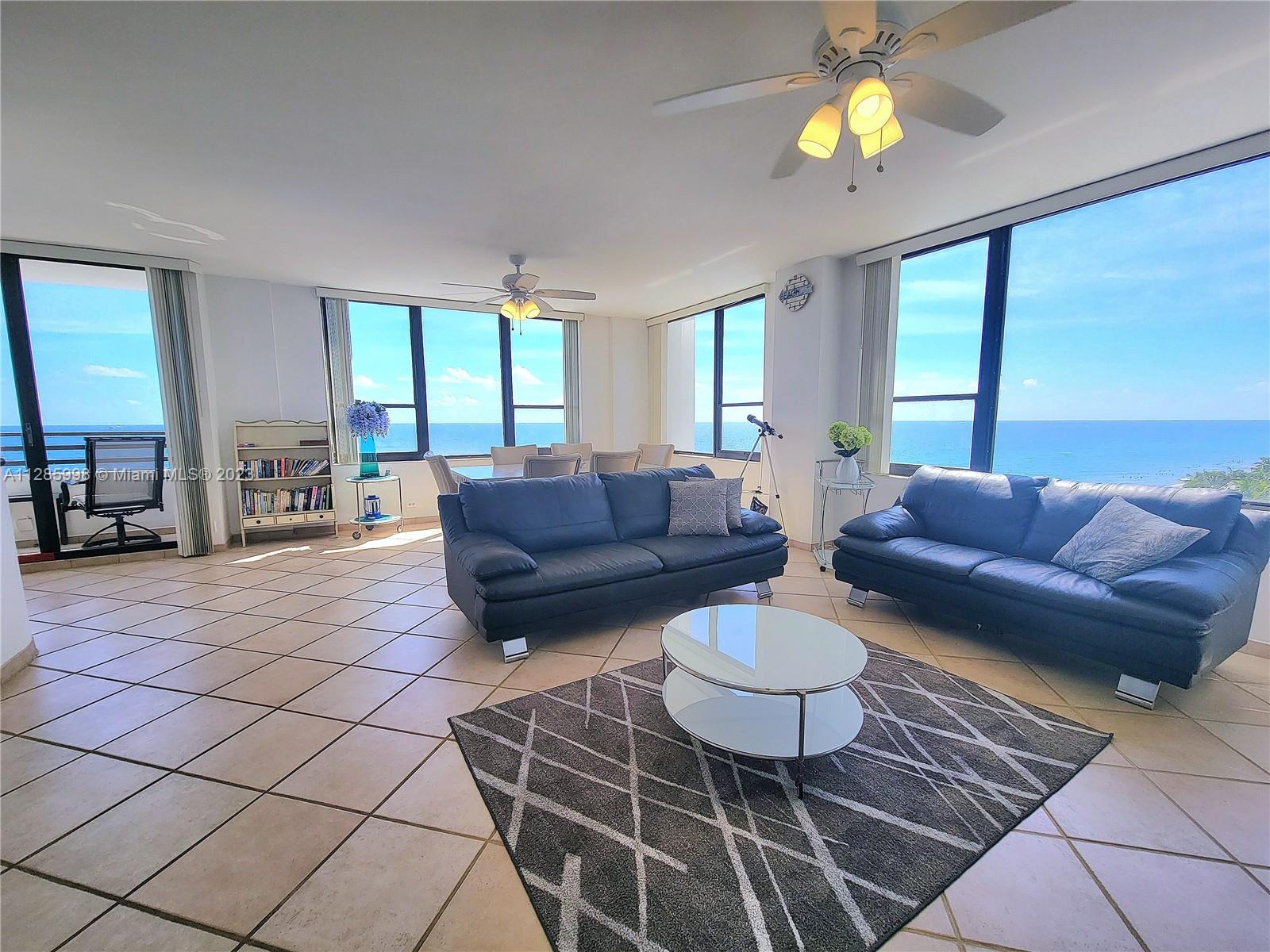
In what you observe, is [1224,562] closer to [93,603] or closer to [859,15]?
[859,15]

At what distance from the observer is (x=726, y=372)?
246 inches

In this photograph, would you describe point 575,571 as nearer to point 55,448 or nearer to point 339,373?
point 339,373

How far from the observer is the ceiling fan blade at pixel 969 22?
4.06 ft

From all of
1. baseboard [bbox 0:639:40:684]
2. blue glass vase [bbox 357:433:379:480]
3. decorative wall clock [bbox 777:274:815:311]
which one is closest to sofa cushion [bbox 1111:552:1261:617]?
decorative wall clock [bbox 777:274:815:311]

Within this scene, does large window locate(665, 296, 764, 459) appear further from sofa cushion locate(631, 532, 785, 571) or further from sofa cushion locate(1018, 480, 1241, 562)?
sofa cushion locate(1018, 480, 1241, 562)

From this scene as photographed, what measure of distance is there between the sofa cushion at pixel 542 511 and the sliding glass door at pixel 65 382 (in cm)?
369

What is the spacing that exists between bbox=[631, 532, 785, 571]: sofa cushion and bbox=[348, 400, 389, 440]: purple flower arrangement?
140 inches

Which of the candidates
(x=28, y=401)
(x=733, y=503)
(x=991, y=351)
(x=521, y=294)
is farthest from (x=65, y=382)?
(x=991, y=351)

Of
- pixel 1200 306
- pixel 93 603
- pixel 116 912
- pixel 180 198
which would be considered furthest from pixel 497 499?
pixel 1200 306

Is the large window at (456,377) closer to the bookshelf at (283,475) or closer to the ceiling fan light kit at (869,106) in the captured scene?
the bookshelf at (283,475)

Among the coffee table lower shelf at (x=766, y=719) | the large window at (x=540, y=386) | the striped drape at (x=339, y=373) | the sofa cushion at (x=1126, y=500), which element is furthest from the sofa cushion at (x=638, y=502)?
the striped drape at (x=339, y=373)

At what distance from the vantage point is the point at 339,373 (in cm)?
553

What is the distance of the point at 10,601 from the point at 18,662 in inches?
12.3

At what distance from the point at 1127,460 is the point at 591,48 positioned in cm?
394
